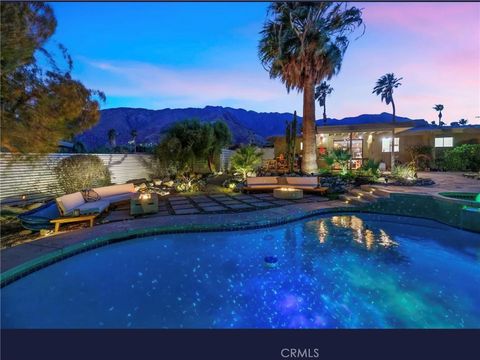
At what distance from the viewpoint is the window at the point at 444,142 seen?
20.4 meters

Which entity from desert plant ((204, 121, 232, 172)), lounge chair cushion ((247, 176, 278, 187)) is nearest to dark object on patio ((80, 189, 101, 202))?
lounge chair cushion ((247, 176, 278, 187))

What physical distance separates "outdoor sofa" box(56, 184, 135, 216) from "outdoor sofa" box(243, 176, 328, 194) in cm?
548

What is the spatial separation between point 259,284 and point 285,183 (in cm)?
848

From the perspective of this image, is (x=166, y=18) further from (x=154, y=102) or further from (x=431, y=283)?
(x=154, y=102)

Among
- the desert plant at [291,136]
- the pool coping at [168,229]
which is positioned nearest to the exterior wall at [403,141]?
the desert plant at [291,136]

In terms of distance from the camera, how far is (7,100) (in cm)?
496

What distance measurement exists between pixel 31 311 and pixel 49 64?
196 inches

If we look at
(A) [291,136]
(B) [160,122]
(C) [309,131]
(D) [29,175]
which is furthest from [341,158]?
(B) [160,122]

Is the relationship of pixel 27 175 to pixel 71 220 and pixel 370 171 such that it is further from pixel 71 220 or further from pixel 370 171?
pixel 370 171

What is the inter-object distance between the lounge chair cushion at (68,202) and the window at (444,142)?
81.8 feet

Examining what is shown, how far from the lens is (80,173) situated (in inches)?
412

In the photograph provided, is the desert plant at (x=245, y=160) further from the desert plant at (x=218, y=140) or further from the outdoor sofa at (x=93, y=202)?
the outdoor sofa at (x=93, y=202)

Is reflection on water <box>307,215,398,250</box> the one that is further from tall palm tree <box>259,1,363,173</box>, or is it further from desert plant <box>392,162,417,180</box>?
A: tall palm tree <box>259,1,363,173</box>
